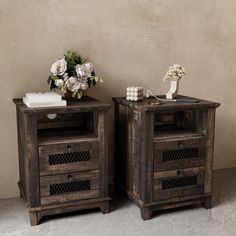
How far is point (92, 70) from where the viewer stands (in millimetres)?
2633

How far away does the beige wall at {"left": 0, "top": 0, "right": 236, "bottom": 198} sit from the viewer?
267cm

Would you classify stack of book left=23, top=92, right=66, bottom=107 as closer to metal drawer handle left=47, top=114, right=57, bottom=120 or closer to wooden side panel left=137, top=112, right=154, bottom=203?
metal drawer handle left=47, top=114, right=57, bottom=120

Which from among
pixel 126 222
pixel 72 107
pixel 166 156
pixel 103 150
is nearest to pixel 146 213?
pixel 126 222

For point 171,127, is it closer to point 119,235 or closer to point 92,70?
point 92,70

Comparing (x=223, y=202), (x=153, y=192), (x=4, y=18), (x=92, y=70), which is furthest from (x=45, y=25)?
(x=223, y=202)

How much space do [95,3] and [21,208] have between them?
153 centimetres

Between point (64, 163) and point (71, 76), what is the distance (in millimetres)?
589

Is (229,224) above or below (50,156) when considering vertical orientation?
below

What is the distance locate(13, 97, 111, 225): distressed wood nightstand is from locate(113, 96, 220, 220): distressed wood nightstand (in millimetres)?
209

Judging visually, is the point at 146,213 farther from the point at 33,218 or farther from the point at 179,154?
the point at 33,218

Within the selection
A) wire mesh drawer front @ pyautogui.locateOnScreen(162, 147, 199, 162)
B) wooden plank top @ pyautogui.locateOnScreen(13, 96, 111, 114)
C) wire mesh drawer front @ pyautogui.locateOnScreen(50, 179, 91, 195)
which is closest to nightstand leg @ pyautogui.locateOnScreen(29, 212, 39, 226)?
wire mesh drawer front @ pyautogui.locateOnScreen(50, 179, 91, 195)

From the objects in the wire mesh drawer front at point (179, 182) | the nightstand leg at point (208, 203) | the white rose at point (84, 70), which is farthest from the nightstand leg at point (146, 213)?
the white rose at point (84, 70)

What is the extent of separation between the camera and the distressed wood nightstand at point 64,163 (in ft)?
7.68

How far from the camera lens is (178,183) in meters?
2.56
